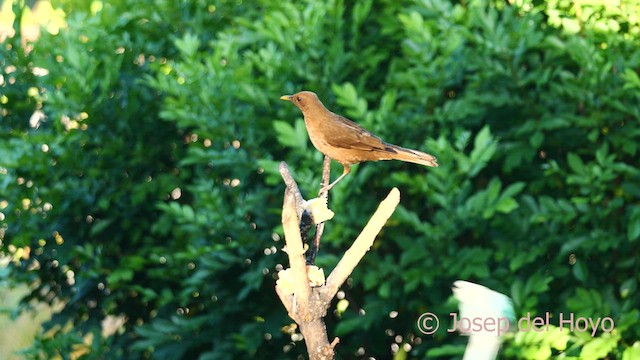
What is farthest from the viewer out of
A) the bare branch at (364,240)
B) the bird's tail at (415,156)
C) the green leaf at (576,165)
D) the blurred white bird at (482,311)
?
the green leaf at (576,165)

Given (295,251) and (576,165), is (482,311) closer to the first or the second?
(295,251)

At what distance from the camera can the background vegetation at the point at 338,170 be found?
3.53m

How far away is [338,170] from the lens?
143 inches

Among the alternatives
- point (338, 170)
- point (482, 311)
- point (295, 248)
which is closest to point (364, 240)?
point (295, 248)

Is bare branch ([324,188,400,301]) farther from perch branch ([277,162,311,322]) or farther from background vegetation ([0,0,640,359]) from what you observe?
background vegetation ([0,0,640,359])

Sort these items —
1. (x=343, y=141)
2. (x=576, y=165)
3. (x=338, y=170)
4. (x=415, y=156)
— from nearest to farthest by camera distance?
1. (x=415, y=156)
2. (x=343, y=141)
3. (x=576, y=165)
4. (x=338, y=170)

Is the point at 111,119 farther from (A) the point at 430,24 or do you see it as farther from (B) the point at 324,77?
(A) the point at 430,24

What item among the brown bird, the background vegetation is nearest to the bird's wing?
the brown bird

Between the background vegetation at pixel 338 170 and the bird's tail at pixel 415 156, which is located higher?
the bird's tail at pixel 415 156

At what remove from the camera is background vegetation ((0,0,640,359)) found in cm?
353

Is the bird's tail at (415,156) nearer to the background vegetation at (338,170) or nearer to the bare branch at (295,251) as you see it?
the bare branch at (295,251)

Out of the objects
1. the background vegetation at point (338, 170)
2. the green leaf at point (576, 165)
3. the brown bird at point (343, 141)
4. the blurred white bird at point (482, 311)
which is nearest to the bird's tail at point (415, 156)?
the brown bird at point (343, 141)

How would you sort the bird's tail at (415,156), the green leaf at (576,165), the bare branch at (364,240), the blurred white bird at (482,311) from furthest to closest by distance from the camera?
1. the green leaf at (576,165)
2. the bare branch at (364,240)
3. the bird's tail at (415,156)
4. the blurred white bird at (482,311)

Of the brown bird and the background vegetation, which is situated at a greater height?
the brown bird
